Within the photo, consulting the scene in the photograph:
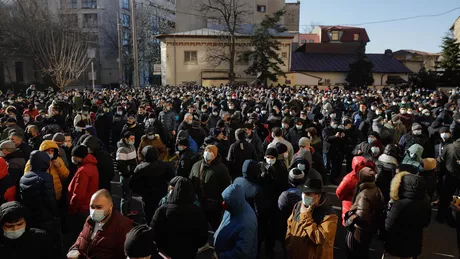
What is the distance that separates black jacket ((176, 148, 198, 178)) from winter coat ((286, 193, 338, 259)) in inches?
108

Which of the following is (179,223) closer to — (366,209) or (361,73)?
(366,209)

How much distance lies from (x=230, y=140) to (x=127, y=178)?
2.90m

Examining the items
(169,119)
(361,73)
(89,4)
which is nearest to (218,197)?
(169,119)

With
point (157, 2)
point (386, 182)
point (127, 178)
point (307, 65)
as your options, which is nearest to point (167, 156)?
point (127, 178)

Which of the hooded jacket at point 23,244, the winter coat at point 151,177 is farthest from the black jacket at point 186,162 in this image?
the hooded jacket at point 23,244

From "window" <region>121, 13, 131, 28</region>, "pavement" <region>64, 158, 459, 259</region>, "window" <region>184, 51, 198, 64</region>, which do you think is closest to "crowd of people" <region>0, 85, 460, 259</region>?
"pavement" <region>64, 158, 459, 259</region>

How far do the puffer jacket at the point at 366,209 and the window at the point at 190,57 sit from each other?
32.1 meters

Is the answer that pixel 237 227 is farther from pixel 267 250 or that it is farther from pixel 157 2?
pixel 157 2

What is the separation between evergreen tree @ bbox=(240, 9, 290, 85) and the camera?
3316cm

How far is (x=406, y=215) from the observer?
13.6 feet

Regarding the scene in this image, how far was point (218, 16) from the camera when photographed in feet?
140

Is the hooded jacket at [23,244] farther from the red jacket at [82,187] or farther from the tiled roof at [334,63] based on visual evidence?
the tiled roof at [334,63]

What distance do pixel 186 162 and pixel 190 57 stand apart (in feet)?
99.8

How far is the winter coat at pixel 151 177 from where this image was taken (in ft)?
17.4
